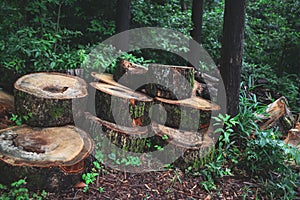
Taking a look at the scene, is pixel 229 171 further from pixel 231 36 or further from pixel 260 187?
pixel 231 36

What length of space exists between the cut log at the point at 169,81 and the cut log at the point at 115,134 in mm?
552

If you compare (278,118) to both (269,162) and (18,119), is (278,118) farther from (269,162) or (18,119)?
(18,119)

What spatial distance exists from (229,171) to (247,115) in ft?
2.77

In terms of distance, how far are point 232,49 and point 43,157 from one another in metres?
2.48

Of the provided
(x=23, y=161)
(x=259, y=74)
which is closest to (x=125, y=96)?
(x=23, y=161)

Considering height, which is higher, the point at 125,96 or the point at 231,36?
the point at 231,36

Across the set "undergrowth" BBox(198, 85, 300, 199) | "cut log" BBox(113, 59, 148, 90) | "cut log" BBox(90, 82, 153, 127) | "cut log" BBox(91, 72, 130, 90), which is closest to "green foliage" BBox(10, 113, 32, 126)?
"cut log" BBox(90, 82, 153, 127)

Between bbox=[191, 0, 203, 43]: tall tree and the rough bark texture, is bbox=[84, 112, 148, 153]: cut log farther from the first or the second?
bbox=[191, 0, 203, 43]: tall tree

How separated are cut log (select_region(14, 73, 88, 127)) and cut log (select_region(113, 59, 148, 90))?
0.60 metres

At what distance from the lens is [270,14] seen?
698cm

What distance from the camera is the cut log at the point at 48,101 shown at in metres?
2.98

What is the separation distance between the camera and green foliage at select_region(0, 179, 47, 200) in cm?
253

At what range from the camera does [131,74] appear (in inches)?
145

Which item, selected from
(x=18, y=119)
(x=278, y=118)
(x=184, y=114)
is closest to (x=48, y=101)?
(x=18, y=119)
